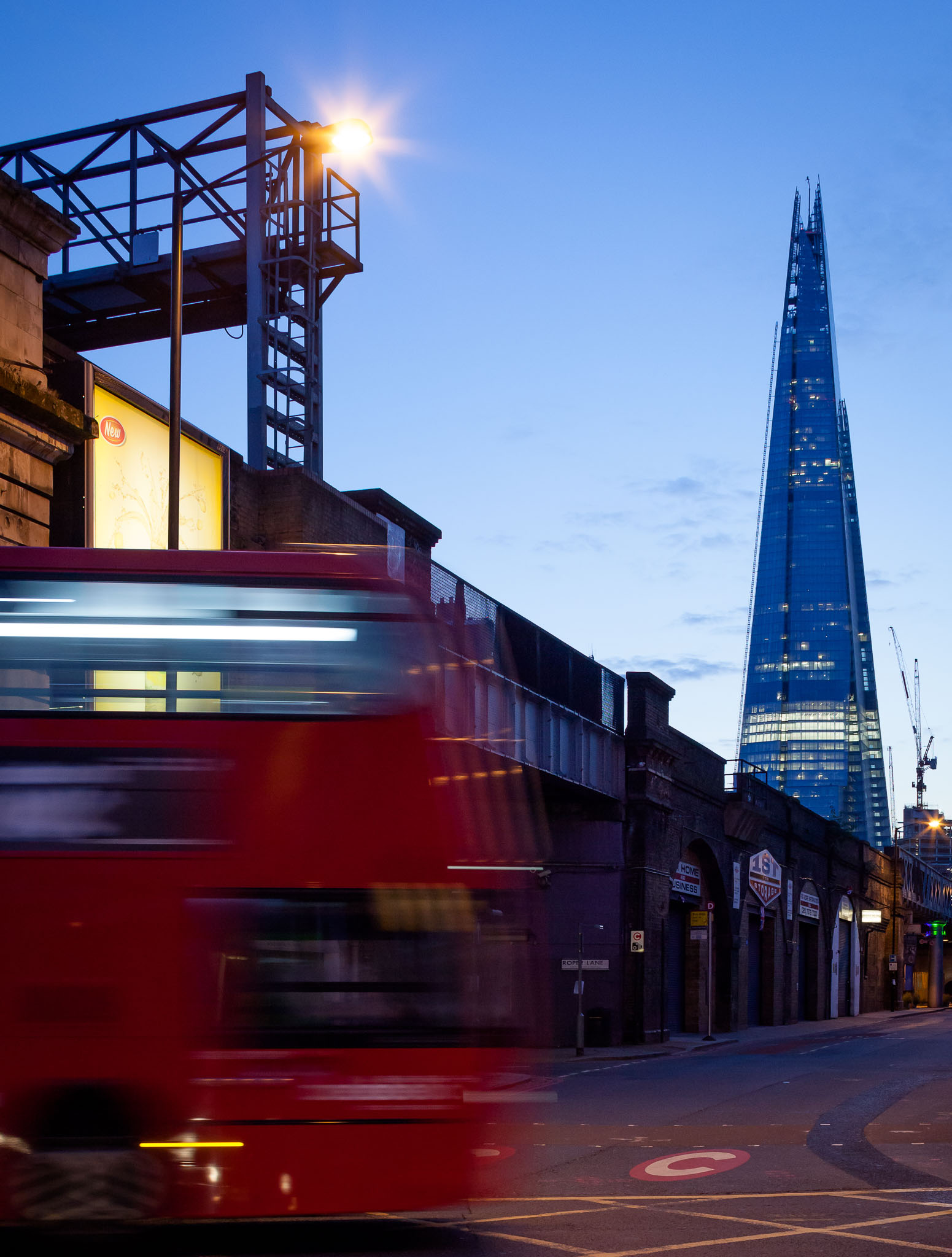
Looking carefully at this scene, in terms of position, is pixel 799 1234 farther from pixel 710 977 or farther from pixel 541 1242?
pixel 710 977

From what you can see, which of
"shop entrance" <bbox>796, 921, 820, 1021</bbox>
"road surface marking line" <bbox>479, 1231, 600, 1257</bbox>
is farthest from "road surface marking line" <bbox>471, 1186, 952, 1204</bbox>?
"shop entrance" <bbox>796, 921, 820, 1021</bbox>

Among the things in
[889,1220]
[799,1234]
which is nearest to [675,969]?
[889,1220]

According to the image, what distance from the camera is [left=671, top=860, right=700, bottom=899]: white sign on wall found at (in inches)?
1758

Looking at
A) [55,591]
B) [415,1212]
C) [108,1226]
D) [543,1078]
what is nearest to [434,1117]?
[108,1226]

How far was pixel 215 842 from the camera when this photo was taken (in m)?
8.38

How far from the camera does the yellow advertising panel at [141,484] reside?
23.8 metres

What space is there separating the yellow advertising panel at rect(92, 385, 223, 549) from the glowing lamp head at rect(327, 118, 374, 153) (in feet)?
24.5

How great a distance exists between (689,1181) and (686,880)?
34.0 metres

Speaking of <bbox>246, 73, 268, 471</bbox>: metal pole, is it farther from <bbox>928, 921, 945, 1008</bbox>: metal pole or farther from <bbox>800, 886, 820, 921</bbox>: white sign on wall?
<bbox>928, 921, 945, 1008</bbox>: metal pole

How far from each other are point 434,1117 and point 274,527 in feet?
73.8

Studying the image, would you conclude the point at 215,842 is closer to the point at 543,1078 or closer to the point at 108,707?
the point at 108,707

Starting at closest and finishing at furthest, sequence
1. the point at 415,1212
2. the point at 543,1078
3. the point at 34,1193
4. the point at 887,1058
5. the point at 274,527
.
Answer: the point at 34,1193 → the point at 415,1212 → the point at 543,1078 → the point at 274,527 → the point at 887,1058

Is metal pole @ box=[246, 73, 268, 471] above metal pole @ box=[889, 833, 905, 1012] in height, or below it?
above

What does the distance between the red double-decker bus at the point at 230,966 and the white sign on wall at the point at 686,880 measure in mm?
36532
